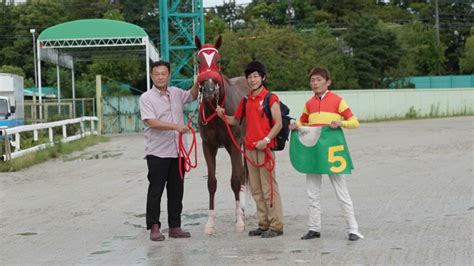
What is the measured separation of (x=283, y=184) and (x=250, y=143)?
5004 millimetres

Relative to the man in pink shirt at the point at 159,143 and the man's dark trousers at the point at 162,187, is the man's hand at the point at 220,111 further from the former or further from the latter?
the man's dark trousers at the point at 162,187

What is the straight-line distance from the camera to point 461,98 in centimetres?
4675

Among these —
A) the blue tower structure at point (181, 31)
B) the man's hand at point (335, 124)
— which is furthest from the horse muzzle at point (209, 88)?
the blue tower structure at point (181, 31)

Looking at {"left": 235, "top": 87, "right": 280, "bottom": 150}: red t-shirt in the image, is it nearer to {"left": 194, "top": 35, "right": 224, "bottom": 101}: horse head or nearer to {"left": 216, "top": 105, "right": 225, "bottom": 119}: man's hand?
{"left": 216, "top": 105, "right": 225, "bottom": 119}: man's hand

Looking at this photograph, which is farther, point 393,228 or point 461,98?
point 461,98

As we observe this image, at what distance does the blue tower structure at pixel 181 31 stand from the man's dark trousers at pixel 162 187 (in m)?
30.6

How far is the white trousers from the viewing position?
781 cm

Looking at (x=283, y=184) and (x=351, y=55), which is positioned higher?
(x=351, y=55)

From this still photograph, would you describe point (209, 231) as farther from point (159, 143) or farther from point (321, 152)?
point (321, 152)

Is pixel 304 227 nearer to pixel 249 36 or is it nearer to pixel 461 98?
pixel 461 98

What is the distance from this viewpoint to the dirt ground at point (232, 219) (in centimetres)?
720

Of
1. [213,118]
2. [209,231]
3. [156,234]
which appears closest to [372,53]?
[213,118]

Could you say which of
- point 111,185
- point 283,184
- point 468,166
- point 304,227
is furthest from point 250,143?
point 468,166

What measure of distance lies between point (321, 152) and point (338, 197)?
539mm
